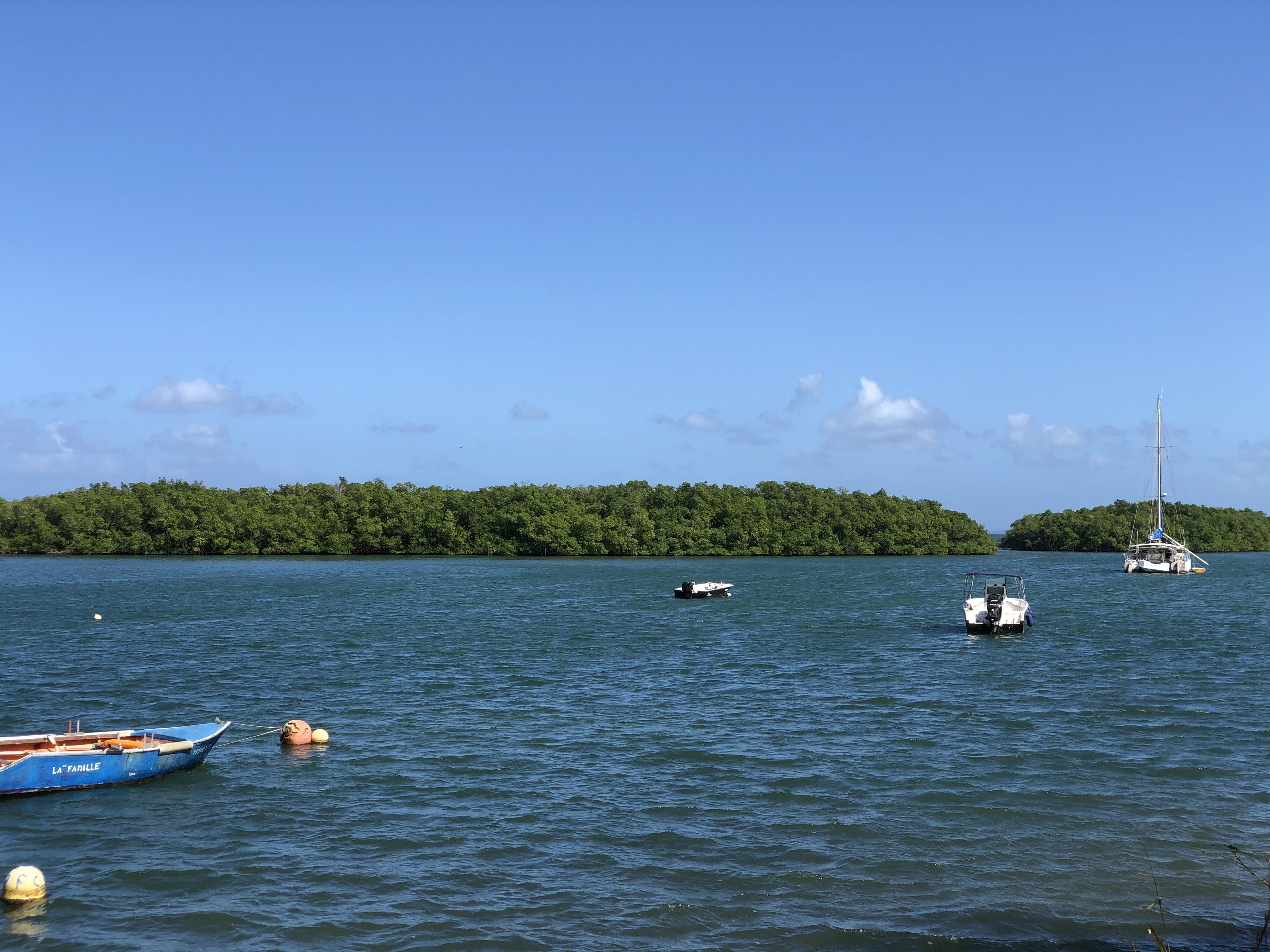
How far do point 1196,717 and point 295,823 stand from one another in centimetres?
2998

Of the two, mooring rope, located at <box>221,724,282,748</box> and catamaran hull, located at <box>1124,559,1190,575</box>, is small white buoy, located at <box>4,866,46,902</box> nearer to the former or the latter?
mooring rope, located at <box>221,724,282,748</box>

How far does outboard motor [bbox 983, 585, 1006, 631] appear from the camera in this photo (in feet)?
194

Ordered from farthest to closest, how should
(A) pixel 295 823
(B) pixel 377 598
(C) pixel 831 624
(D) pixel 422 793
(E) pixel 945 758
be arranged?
(B) pixel 377 598, (C) pixel 831 624, (E) pixel 945 758, (D) pixel 422 793, (A) pixel 295 823

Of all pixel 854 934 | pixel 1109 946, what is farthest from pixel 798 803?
pixel 1109 946

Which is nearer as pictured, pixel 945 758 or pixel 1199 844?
pixel 1199 844

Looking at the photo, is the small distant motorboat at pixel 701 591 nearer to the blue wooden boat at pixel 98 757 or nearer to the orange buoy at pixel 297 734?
the orange buoy at pixel 297 734

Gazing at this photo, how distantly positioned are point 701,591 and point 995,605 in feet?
119

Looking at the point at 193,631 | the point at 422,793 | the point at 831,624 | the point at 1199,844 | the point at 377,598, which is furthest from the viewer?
the point at 377,598

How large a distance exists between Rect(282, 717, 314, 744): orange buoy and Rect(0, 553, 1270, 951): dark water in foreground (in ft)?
3.25

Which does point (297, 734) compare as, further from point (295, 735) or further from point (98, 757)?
point (98, 757)

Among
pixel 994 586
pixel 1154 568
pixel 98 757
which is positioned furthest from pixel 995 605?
pixel 1154 568

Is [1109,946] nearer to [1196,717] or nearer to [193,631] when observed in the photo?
[1196,717]

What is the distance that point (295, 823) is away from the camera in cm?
2273

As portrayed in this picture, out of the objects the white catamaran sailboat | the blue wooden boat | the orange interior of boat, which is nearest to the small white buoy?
the blue wooden boat
